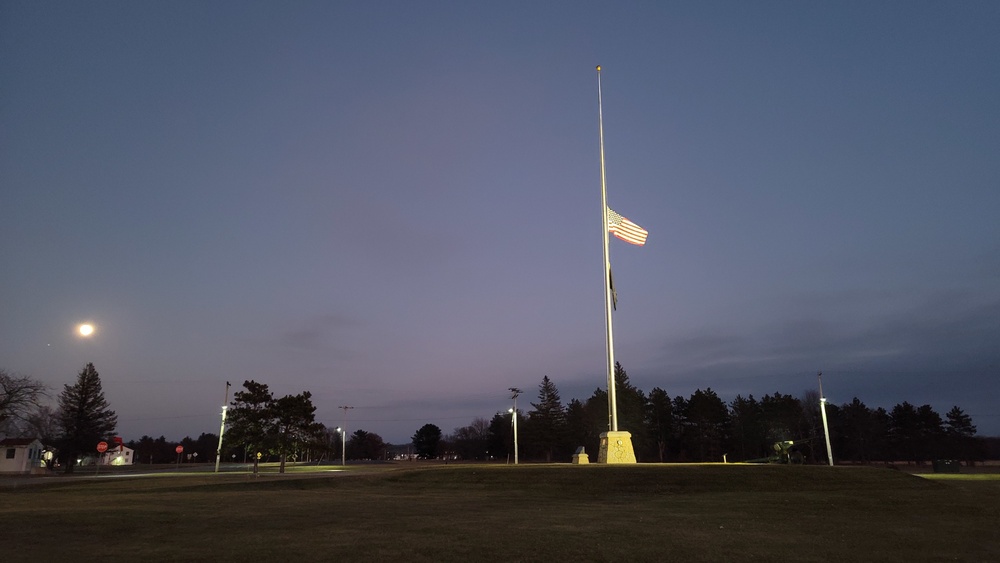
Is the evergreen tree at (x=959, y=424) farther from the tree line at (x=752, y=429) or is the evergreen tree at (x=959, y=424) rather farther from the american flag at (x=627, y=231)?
the american flag at (x=627, y=231)

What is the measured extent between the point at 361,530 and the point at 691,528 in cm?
758

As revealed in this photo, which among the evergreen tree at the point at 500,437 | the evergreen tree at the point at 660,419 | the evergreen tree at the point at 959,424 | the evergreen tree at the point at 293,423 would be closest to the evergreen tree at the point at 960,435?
the evergreen tree at the point at 959,424

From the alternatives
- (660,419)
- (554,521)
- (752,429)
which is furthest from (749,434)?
(554,521)

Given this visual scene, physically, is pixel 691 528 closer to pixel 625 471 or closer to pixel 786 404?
pixel 625 471

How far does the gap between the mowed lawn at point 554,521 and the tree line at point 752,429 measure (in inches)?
2487

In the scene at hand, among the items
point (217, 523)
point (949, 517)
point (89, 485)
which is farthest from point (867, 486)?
point (89, 485)

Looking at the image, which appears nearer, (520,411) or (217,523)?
(217,523)

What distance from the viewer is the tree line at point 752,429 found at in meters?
88.9

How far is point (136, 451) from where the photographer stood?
492ft

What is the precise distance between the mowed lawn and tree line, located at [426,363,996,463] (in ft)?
207

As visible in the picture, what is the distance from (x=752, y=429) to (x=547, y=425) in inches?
1291

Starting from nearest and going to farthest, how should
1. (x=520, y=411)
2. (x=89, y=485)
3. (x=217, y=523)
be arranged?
(x=217, y=523), (x=89, y=485), (x=520, y=411)

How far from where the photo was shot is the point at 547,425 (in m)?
102

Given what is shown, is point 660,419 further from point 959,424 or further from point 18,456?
point 18,456
